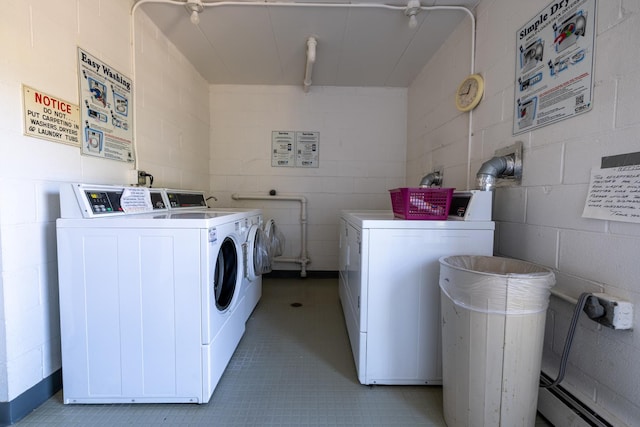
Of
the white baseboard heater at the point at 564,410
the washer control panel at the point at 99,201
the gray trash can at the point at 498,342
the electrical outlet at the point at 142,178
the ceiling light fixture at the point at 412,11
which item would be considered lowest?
the white baseboard heater at the point at 564,410

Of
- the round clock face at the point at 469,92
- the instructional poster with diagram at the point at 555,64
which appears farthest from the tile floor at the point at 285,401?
the round clock face at the point at 469,92

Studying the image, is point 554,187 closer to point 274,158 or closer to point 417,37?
point 417,37

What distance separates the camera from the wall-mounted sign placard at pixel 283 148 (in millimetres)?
3352

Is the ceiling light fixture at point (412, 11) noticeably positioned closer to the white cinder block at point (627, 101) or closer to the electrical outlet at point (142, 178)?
the white cinder block at point (627, 101)

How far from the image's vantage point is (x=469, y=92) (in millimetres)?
1967

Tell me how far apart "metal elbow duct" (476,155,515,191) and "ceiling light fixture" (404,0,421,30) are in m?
1.19

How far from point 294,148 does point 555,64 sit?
98.9 inches

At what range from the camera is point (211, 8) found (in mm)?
1997

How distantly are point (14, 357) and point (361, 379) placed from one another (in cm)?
164

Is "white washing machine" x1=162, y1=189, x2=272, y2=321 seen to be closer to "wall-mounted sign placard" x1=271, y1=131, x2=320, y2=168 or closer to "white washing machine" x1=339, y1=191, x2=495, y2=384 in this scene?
"white washing machine" x1=339, y1=191, x2=495, y2=384

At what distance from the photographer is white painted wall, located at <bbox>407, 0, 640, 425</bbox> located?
3.26 feet

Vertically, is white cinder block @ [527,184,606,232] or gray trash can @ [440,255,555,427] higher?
white cinder block @ [527,184,606,232]

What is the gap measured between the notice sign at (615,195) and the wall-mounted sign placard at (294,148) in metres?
2.60

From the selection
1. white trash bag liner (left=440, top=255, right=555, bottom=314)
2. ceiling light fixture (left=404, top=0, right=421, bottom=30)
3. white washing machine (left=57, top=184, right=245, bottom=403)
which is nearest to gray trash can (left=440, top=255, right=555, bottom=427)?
white trash bag liner (left=440, top=255, right=555, bottom=314)
